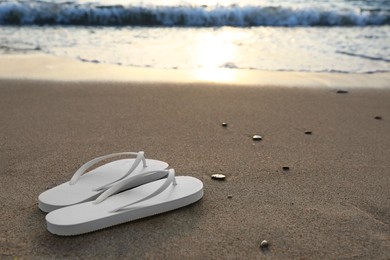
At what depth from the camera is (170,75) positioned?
448 cm

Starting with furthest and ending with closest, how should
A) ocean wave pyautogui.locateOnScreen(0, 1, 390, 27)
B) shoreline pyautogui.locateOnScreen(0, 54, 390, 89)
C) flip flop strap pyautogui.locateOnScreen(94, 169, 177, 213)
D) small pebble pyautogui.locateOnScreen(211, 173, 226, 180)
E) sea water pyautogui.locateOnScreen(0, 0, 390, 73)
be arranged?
ocean wave pyautogui.locateOnScreen(0, 1, 390, 27)
sea water pyautogui.locateOnScreen(0, 0, 390, 73)
shoreline pyautogui.locateOnScreen(0, 54, 390, 89)
small pebble pyautogui.locateOnScreen(211, 173, 226, 180)
flip flop strap pyautogui.locateOnScreen(94, 169, 177, 213)

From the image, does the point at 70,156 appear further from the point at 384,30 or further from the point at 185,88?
the point at 384,30

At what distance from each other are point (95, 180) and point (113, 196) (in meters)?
0.19

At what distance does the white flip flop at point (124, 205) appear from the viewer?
1.68 metres

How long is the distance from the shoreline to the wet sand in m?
0.20

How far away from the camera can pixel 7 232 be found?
1714 millimetres

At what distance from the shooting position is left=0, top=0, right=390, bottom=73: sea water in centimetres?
520

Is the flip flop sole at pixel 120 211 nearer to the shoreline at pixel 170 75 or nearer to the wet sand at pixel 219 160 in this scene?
the wet sand at pixel 219 160

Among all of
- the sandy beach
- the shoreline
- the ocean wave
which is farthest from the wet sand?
the ocean wave

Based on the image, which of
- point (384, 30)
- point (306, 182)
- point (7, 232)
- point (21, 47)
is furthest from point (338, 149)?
point (384, 30)

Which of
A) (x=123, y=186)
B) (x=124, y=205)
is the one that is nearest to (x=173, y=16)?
(x=123, y=186)

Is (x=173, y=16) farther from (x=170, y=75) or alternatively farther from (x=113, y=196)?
(x=113, y=196)

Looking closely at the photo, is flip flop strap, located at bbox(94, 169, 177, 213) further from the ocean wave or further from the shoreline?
the ocean wave

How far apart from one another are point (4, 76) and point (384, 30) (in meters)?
6.34
